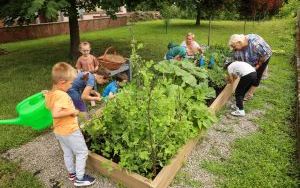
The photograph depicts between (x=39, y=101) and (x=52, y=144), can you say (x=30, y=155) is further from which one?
(x=39, y=101)

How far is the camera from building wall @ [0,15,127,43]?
52.2 feet

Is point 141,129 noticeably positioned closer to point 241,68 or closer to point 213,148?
point 213,148

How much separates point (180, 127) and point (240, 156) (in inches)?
41.1

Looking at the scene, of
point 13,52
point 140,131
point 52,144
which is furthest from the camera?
point 13,52

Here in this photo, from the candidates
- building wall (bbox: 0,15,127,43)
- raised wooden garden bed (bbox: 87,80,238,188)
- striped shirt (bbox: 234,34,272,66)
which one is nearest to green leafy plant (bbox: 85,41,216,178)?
raised wooden garden bed (bbox: 87,80,238,188)

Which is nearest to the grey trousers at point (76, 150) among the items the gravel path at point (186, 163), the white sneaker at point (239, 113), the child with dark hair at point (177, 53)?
the gravel path at point (186, 163)

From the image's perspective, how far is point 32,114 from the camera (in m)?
3.73

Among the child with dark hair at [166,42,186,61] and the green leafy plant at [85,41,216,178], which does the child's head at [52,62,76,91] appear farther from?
the child with dark hair at [166,42,186,61]

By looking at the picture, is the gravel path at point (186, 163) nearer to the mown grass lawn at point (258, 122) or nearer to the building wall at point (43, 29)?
the mown grass lawn at point (258, 122)

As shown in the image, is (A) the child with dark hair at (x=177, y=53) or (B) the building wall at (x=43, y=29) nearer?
(A) the child with dark hair at (x=177, y=53)

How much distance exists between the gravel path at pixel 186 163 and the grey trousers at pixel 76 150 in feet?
0.82

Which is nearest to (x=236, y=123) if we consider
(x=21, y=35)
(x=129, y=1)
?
(x=129, y=1)

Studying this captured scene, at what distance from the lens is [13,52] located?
1219 centimetres

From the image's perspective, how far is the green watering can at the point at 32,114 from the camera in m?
3.70
